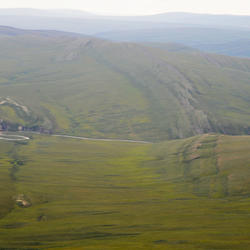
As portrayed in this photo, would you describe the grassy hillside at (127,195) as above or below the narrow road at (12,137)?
below

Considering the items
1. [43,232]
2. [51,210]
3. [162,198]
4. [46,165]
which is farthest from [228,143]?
[43,232]

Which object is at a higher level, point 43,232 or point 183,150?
point 183,150

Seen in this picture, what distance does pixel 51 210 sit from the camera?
95.7 m

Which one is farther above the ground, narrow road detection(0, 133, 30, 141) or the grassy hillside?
narrow road detection(0, 133, 30, 141)

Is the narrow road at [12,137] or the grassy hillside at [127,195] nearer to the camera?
the grassy hillside at [127,195]

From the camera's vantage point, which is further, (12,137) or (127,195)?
(12,137)

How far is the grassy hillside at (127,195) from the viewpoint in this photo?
7494cm

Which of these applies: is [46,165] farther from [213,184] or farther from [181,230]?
[181,230]

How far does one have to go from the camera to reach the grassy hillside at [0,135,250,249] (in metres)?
74.9

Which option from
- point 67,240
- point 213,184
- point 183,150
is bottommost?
point 67,240

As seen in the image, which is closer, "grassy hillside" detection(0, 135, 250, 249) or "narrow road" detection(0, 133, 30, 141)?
"grassy hillside" detection(0, 135, 250, 249)

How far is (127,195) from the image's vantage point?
362 feet

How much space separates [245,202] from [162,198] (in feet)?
69.4

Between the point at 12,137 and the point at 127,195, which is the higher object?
the point at 12,137
